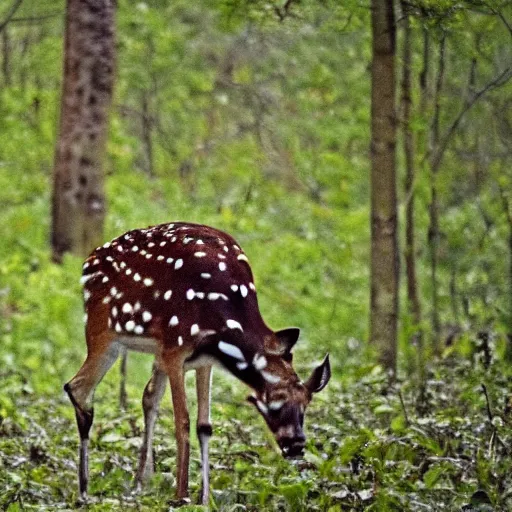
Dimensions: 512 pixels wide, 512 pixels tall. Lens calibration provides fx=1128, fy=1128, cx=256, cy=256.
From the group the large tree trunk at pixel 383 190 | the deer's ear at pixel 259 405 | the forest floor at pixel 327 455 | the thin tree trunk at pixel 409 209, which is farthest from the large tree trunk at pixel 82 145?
the deer's ear at pixel 259 405

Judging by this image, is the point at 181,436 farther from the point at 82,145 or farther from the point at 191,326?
the point at 82,145

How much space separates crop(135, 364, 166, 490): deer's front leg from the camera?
672cm

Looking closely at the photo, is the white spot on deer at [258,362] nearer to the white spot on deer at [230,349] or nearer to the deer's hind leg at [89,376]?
the white spot on deer at [230,349]

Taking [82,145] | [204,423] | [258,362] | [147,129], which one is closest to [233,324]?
[258,362]

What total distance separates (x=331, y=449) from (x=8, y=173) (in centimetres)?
1218

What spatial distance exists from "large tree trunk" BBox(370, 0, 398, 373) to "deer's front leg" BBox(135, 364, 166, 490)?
8.51 ft

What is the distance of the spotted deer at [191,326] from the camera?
5.77 meters

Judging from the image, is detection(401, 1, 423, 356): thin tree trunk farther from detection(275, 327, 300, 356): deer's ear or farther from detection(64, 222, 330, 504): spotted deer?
detection(275, 327, 300, 356): deer's ear

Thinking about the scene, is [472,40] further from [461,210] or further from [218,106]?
[218,106]

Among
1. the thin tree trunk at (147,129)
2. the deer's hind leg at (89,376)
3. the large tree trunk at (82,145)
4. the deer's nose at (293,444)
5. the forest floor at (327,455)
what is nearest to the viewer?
the deer's nose at (293,444)

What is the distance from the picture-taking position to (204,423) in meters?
6.10

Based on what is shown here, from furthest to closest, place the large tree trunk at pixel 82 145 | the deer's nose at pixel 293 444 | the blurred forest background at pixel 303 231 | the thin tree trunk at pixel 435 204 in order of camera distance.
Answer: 1. the large tree trunk at pixel 82 145
2. the thin tree trunk at pixel 435 204
3. the blurred forest background at pixel 303 231
4. the deer's nose at pixel 293 444

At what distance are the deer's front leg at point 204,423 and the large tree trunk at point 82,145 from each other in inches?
326

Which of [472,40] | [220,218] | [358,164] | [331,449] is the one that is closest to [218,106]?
[358,164]
